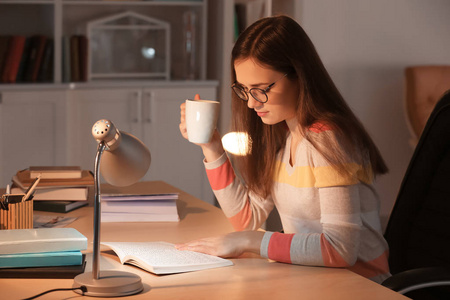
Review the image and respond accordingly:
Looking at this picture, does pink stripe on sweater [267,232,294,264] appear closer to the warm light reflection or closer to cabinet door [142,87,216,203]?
the warm light reflection

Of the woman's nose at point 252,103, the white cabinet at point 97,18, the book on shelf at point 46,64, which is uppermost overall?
the white cabinet at point 97,18

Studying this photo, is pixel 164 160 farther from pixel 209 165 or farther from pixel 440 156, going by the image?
pixel 440 156

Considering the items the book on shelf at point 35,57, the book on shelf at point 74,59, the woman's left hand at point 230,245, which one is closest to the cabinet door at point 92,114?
the book on shelf at point 74,59

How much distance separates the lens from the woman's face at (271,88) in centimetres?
141

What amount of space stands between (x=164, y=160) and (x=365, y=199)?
2629 millimetres

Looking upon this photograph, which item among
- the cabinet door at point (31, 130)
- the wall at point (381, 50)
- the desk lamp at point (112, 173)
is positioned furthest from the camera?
the cabinet door at point (31, 130)

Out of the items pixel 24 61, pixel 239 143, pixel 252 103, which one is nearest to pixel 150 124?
pixel 24 61

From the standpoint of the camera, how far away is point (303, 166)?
1450mm

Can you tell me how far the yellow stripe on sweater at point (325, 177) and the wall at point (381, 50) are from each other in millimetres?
1631

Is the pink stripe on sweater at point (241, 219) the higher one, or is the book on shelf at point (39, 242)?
the book on shelf at point (39, 242)

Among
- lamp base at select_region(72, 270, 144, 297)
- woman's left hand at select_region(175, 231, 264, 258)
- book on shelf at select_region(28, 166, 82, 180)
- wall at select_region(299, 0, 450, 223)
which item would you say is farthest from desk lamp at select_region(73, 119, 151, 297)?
wall at select_region(299, 0, 450, 223)

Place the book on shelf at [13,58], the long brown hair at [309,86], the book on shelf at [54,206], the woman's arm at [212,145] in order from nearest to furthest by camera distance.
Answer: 1. the long brown hair at [309,86]
2. the woman's arm at [212,145]
3. the book on shelf at [54,206]
4. the book on shelf at [13,58]

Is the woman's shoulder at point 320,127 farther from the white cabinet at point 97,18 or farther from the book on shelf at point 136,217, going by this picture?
the white cabinet at point 97,18

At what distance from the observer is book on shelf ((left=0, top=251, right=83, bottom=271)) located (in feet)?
3.76
